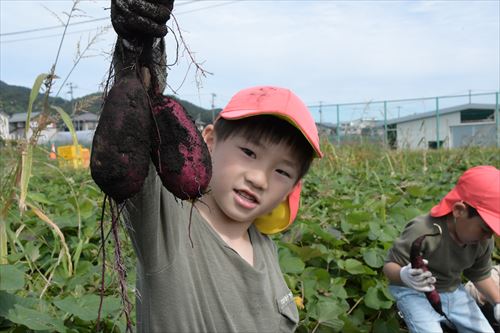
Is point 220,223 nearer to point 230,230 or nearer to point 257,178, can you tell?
point 230,230

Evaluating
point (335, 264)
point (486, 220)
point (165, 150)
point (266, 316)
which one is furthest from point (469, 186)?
point (165, 150)

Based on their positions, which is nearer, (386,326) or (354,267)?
(386,326)

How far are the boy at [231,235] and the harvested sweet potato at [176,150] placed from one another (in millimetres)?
229

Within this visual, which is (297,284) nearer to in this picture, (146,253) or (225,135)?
(225,135)

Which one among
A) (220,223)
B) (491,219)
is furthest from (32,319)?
(491,219)

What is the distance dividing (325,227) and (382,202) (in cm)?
53

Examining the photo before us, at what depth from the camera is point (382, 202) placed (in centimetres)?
342

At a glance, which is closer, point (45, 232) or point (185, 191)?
point (185, 191)

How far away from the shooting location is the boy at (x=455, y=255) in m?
2.30

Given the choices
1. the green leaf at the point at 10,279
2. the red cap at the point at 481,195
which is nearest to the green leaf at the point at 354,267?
the red cap at the point at 481,195

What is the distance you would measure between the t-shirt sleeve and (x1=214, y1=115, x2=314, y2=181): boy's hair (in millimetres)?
1559

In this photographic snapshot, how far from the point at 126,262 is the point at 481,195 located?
1538 mm

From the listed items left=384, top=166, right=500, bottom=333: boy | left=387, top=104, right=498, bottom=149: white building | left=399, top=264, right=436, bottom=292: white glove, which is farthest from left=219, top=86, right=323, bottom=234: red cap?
left=387, top=104, right=498, bottom=149: white building

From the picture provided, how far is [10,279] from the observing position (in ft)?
5.03
